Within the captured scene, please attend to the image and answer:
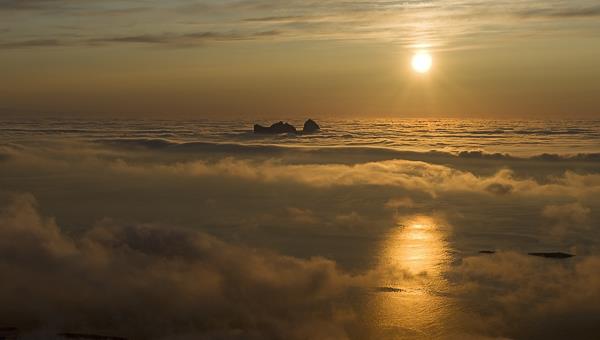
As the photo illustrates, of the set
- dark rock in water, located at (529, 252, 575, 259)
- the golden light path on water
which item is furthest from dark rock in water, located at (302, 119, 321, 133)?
dark rock in water, located at (529, 252, 575, 259)

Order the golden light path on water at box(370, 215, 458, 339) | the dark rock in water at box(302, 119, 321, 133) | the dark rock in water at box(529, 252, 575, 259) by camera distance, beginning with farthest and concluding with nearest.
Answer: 1. the dark rock in water at box(302, 119, 321, 133)
2. the dark rock in water at box(529, 252, 575, 259)
3. the golden light path on water at box(370, 215, 458, 339)

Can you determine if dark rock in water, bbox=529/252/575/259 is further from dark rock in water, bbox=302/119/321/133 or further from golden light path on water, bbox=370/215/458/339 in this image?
dark rock in water, bbox=302/119/321/133

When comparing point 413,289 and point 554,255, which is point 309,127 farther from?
point 413,289

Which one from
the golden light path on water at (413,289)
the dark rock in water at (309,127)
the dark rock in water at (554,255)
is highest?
the dark rock in water at (309,127)

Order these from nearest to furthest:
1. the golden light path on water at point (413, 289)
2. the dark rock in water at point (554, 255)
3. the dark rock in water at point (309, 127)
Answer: the golden light path on water at point (413, 289), the dark rock in water at point (554, 255), the dark rock in water at point (309, 127)

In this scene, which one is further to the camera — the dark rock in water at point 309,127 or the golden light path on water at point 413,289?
the dark rock in water at point 309,127

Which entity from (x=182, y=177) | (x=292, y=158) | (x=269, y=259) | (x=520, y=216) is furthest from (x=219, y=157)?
(x=269, y=259)

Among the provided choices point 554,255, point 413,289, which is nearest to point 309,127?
point 554,255

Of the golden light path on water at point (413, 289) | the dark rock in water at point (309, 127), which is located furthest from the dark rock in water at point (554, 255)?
the dark rock in water at point (309, 127)

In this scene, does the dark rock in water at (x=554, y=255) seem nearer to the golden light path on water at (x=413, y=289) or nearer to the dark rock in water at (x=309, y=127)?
the golden light path on water at (x=413, y=289)
